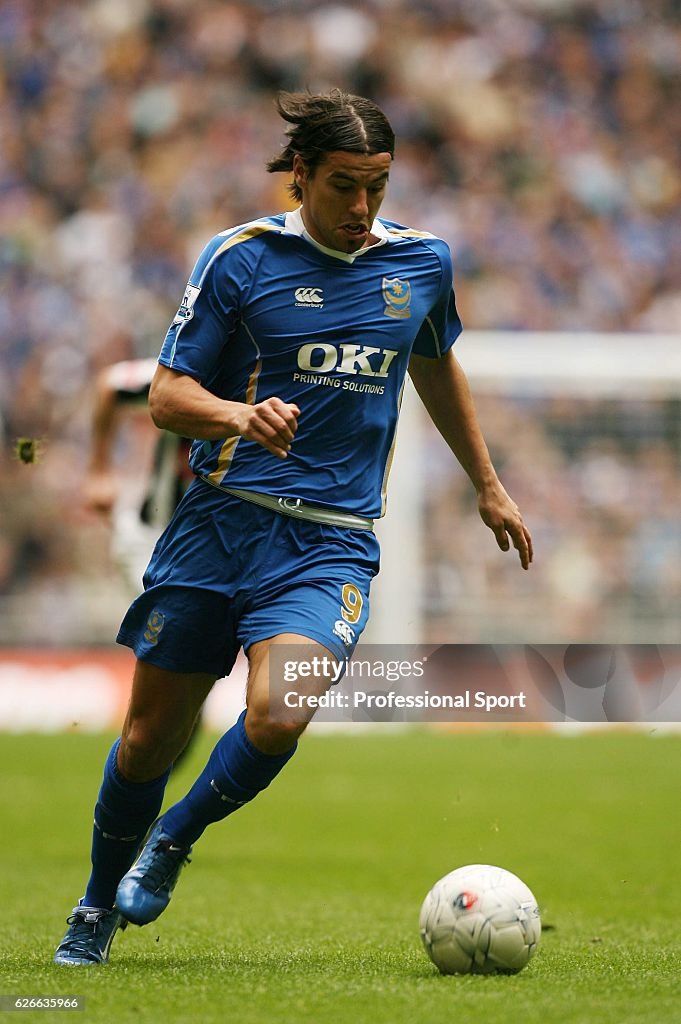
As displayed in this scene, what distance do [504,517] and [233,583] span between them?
894 millimetres

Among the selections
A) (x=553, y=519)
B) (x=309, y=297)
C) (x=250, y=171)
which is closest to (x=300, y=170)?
(x=309, y=297)

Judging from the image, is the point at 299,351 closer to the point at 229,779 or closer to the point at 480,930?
the point at 229,779

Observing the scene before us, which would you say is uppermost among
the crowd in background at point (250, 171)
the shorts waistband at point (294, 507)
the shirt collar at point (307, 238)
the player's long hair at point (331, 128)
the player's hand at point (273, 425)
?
the crowd in background at point (250, 171)

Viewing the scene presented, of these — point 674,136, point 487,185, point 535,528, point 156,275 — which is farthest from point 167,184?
point 535,528

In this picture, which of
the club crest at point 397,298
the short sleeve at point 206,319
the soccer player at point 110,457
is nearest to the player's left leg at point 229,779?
the short sleeve at point 206,319


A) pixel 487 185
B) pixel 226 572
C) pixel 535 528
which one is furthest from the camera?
pixel 487 185

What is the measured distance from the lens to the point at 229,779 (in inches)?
160

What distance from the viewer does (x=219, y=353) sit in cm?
416

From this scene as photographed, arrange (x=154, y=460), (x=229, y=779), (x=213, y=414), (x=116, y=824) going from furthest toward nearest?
(x=154, y=460)
(x=116, y=824)
(x=229, y=779)
(x=213, y=414)

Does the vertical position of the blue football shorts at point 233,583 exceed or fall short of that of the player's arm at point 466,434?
it falls short

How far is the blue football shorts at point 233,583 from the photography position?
409 centimetres

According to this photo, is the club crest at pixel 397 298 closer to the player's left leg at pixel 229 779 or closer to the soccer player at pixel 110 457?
the player's left leg at pixel 229 779

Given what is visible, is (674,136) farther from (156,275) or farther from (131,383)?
(131,383)

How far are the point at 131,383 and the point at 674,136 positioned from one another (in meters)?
14.0
